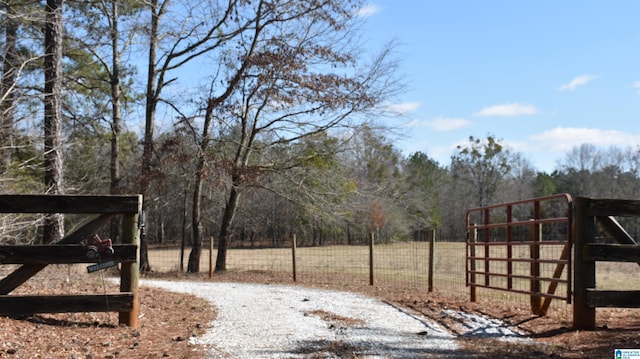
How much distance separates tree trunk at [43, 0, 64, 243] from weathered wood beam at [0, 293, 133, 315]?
7.22m

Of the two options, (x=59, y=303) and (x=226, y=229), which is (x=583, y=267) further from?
(x=226, y=229)

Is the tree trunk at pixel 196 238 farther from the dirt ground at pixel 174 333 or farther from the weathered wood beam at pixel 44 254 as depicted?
the weathered wood beam at pixel 44 254

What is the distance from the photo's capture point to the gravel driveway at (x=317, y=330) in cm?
608

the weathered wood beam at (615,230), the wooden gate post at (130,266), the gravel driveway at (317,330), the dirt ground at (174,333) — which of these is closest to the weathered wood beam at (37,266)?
the wooden gate post at (130,266)

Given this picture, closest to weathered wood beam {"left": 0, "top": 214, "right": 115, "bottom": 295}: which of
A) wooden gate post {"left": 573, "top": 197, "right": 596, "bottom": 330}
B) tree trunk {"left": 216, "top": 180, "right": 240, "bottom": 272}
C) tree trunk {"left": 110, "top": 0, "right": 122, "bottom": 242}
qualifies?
wooden gate post {"left": 573, "top": 197, "right": 596, "bottom": 330}

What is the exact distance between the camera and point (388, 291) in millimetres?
12492

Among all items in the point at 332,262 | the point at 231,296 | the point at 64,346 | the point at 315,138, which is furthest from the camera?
the point at 332,262

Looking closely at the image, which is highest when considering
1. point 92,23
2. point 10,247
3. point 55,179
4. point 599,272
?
point 92,23

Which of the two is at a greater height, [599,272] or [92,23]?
[92,23]

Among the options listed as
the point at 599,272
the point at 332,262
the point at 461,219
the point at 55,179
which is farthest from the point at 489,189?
the point at 55,179

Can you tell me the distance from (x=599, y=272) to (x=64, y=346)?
25.1 m

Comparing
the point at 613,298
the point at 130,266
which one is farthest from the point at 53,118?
the point at 613,298

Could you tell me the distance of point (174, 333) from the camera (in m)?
6.95

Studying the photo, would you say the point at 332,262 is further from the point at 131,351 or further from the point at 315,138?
the point at 131,351
